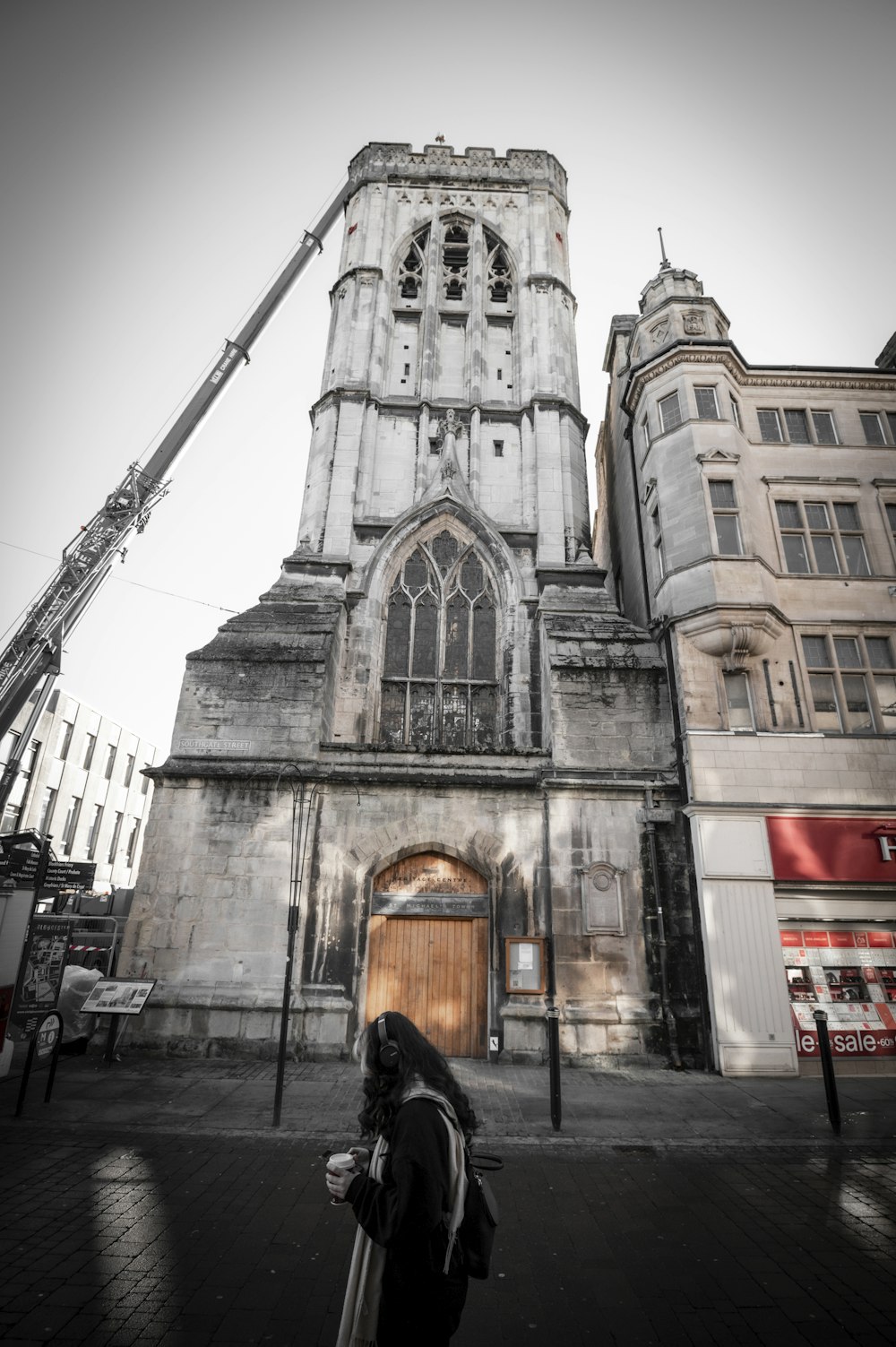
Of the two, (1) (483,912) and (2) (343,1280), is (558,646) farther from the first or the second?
(2) (343,1280)

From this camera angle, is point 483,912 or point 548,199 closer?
point 483,912

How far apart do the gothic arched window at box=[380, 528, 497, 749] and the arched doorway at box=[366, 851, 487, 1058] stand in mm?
3552

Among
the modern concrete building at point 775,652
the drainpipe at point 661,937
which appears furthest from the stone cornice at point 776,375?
the drainpipe at point 661,937

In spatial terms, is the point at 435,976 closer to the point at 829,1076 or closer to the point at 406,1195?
the point at 829,1076

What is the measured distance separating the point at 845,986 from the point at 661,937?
3232mm

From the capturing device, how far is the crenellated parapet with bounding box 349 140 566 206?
23844mm

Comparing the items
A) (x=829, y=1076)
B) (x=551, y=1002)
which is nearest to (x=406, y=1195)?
(x=829, y=1076)

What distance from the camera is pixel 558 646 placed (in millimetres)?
14188

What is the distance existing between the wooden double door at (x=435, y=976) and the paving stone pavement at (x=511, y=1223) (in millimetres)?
2818

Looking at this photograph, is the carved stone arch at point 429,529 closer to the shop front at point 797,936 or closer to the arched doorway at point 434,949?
the arched doorway at point 434,949

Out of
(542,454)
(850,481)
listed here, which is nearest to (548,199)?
(542,454)

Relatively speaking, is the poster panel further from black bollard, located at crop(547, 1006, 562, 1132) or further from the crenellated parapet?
the crenellated parapet

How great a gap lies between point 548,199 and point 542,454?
1187 cm

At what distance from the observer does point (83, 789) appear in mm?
39281
